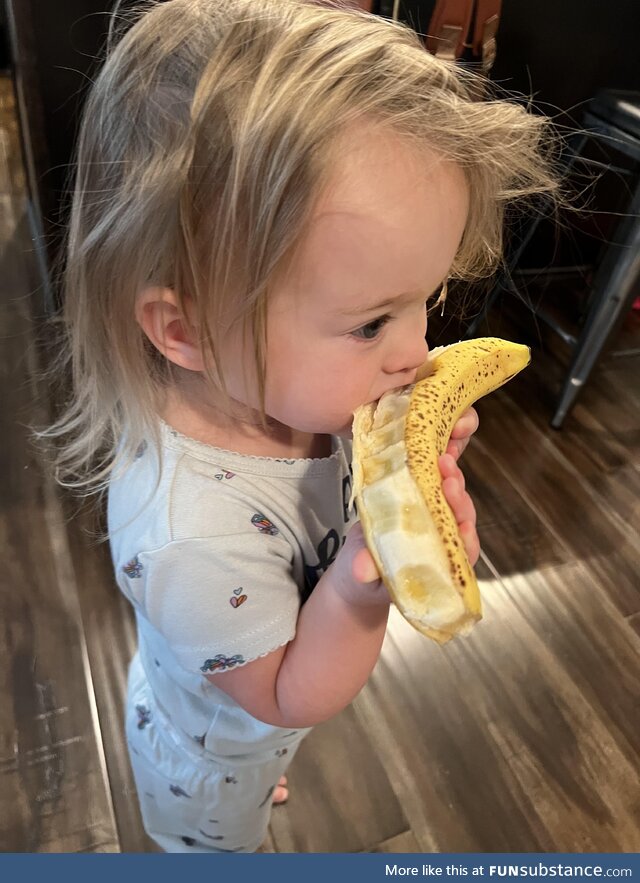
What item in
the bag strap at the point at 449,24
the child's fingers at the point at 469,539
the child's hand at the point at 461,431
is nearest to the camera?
the child's fingers at the point at 469,539

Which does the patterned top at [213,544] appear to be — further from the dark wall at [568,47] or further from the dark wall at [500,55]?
the dark wall at [568,47]

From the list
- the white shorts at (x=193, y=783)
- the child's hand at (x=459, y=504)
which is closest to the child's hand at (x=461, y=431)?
the child's hand at (x=459, y=504)

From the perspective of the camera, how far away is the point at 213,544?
1.75 feet

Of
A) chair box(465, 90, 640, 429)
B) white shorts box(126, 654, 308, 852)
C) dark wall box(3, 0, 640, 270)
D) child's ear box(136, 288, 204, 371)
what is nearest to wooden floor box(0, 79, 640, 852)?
white shorts box(126, 654, 308, 852)

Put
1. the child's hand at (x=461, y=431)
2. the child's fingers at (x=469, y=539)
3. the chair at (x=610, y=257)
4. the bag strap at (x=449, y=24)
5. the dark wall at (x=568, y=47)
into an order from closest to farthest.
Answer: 1. the child's fingers at (x=469, y=539)
2. the child's hand at (x=461, y=431)
3. the bag strap at (x=449, y=24)
4. the chair at (x=610, y=257)
5. the dark wall at (x=568, y=47)

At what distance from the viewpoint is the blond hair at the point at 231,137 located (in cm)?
44

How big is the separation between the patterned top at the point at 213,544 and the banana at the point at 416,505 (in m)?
0.10

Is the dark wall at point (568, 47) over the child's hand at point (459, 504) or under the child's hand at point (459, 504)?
over

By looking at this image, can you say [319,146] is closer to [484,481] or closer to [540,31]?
[484,481]

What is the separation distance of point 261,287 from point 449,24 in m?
1.20

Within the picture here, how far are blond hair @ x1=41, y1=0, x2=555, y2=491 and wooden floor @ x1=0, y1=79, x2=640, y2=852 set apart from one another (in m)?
0.87

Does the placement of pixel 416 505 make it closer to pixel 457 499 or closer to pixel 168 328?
pixel 457 499


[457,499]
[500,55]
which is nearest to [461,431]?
[457,499]

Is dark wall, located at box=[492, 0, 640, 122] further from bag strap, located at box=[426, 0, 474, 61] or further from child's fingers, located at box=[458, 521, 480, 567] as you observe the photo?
child's fingers, located at box=[458, 521, 480, 567]
